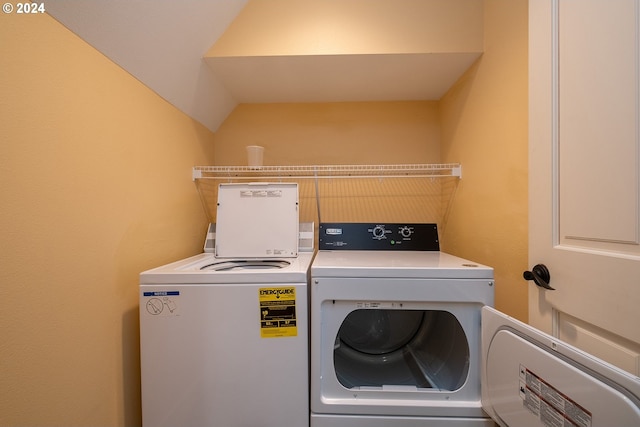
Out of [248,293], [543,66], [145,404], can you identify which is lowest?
[145,404]

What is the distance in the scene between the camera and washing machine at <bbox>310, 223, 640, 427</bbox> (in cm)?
55

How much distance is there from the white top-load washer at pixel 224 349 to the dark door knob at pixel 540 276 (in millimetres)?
810

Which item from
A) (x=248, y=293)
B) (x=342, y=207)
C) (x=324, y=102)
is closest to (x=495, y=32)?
(x=324, y=102)

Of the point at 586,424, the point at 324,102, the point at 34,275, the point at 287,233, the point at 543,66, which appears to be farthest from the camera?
the point at 324,102

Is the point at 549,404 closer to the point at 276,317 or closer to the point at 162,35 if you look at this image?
the point at 276,317

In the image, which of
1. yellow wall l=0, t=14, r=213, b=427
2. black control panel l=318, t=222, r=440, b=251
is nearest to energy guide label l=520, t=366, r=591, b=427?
black control panel l=318, t=222, r=440, b=251

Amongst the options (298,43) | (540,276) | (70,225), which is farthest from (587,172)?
(70,225)

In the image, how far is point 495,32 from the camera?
1.16 m

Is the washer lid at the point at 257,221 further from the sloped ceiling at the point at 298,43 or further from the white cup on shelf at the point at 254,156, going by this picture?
the sloped ceiling at the point at 298,43

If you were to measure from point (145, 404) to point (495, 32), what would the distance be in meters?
2.24

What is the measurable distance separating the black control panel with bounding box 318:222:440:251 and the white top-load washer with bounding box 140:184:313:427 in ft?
1.90

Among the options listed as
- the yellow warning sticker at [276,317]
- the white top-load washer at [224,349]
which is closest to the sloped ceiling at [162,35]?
the white top-load washer at [224,349]

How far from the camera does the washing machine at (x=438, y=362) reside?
546 millimetres

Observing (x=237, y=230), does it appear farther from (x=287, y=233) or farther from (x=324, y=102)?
(x=324, y=102)
